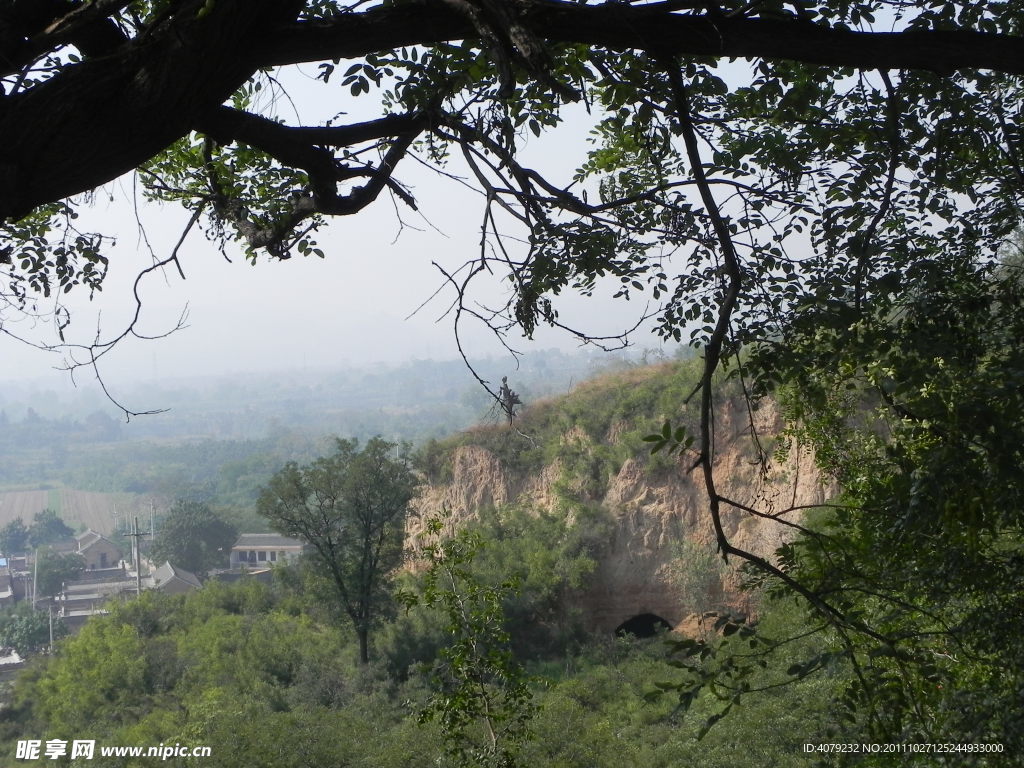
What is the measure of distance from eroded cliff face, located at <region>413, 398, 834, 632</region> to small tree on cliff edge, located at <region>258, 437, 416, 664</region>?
938mm

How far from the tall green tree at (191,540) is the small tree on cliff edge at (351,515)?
15601 millimetres

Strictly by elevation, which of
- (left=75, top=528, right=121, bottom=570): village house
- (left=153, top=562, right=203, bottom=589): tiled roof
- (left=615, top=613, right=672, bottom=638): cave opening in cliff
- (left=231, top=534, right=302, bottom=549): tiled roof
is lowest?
(left=75, top=528, right=121, bottom=570): village house

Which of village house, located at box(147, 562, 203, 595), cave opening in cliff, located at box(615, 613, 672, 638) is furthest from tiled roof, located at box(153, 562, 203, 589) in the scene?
cave opening in cliff, located at box(615, 613, 672, 638)

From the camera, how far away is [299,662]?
13.4 meters

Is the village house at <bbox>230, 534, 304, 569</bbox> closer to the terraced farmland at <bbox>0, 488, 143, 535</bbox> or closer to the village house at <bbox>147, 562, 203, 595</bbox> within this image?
the village house at <bbox>147, 562, 203, 595</bbox>

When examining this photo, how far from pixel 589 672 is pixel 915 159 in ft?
34.9

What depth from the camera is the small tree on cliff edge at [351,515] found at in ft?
44.7

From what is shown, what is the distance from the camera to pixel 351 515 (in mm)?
13875

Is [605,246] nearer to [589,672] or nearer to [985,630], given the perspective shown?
[985,630]

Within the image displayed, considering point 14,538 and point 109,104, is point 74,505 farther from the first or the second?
point 109,104

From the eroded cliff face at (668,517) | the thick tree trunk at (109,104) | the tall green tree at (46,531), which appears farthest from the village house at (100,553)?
the thick tree trunk at (109,104)

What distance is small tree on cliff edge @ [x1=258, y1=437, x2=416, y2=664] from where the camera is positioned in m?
13.6

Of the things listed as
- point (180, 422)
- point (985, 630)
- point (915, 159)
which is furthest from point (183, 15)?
point (180, 422)

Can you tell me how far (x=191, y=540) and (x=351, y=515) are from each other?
16.5 metres
